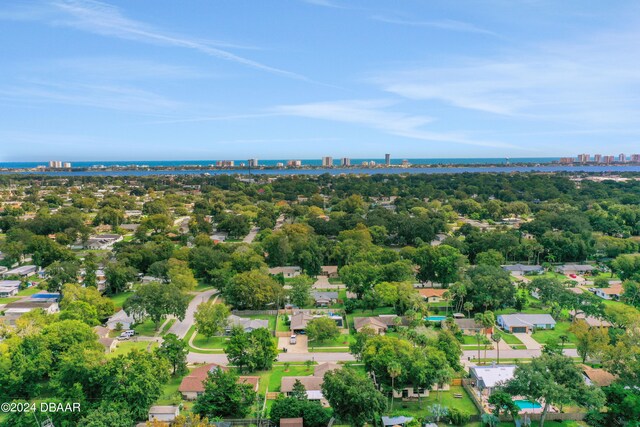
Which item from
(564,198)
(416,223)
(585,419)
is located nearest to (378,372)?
(585,419)

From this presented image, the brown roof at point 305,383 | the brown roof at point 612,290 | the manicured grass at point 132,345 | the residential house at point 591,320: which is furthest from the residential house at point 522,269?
the manicured grass at point 132,345

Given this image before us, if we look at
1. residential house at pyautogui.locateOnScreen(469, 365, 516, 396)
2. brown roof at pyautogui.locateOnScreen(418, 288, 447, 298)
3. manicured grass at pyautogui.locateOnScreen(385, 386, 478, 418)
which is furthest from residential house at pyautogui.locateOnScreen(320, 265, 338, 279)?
manicured grass at pyautogui.locateOnScreen(385, 386, 478, 418)

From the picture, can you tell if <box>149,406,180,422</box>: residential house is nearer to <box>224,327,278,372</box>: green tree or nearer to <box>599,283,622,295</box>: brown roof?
<box>224,327,278,372</box>: green tree

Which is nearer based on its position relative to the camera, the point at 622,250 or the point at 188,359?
the point at 188,359

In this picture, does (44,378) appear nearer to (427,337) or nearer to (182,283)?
(182,283)

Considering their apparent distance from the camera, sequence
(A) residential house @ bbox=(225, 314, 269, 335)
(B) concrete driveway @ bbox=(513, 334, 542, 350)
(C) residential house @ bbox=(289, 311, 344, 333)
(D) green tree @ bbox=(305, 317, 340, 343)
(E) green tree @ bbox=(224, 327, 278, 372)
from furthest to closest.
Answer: (C) residential house @ bbox=(289, 311, 344, 333) → (A) residential house @ bbox=(225, 314, 269, 335) → (B) concrete driveway @ bbox=(513, 334, 542, 350) → (D) green tree @ bbox=(305, 317, 340, 343) → (E) green tree @ bbox=(224, 327, 278, 372)

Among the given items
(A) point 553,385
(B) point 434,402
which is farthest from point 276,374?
(A) point 553,385
